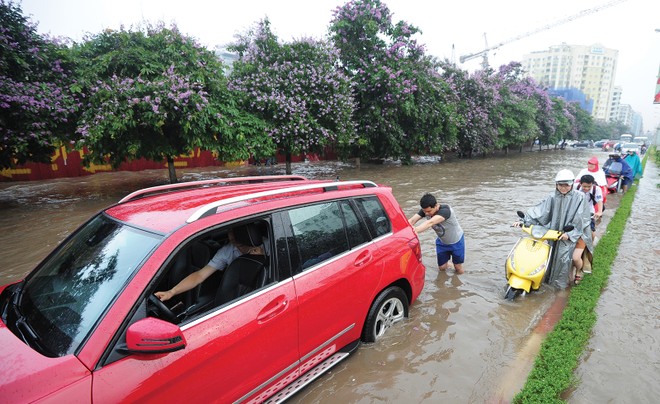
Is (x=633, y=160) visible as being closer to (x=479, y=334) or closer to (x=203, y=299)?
(x=479, y=334)

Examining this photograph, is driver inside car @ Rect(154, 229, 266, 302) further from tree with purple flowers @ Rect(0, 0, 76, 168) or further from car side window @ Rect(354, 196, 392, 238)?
tree with purple flowers @ Rect(0, 0, 76, 168)

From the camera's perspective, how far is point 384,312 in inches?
142

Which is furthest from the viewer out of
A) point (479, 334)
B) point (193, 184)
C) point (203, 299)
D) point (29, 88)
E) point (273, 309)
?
point (29, 88)

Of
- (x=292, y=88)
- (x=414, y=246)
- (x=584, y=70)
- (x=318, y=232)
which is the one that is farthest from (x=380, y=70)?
(x=584, y=70)

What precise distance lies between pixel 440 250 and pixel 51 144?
11.8 metres

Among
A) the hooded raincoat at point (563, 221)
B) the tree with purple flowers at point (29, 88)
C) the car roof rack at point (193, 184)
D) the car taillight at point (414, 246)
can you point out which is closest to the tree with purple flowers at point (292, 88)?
the tree with purple flowers at point (29, 88)

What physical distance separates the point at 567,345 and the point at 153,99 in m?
10.7

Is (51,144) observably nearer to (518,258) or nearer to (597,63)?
(518,258)

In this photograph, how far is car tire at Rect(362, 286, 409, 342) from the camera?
3.32 m

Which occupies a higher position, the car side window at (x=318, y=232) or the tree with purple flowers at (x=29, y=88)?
the tree with purple flowers at (x=29, y=88)

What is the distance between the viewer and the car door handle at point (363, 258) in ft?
9.89

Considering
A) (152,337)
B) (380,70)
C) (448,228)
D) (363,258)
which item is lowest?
(448,228)

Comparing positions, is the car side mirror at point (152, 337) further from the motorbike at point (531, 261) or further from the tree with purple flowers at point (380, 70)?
the tree with purple flowers at point (380, 70)

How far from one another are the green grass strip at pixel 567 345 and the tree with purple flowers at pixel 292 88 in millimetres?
11134
